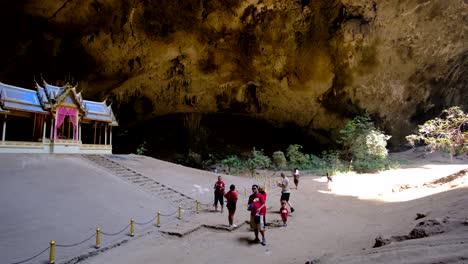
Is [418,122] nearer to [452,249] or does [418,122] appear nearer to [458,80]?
[458,80]

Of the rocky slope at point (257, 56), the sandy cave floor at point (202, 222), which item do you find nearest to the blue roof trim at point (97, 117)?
the sandy cave floor at point (202, 222)

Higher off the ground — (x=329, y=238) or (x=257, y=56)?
(x=257, y=56)

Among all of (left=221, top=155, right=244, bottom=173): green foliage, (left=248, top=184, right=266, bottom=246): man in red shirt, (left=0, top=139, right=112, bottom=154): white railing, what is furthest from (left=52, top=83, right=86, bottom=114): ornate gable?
(left=248, top=184, right=266, bottom=246): man in red shirt

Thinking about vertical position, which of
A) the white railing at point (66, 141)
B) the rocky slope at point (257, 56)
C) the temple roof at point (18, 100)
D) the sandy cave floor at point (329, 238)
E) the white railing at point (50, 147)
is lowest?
the sandy cave floor at point (329, 238)

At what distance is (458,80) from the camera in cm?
2853

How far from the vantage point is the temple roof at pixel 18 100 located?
1268 centimetres

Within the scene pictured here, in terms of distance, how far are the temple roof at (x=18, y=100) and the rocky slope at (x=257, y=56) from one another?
6.62m

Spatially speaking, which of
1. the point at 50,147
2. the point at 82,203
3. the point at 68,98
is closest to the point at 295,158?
the point at 68,98

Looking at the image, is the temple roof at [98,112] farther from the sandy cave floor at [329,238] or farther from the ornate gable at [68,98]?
the sandy cave floor at [329,238]

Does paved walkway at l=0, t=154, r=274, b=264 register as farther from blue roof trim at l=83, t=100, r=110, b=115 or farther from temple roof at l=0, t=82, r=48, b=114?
blue roof trim at l=83, t=100, r=110, b=115

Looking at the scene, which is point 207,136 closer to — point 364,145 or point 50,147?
point 364,145

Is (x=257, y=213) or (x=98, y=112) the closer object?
(x=257, y=213)

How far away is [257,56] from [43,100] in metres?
15.0

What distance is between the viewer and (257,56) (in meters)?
23.9
